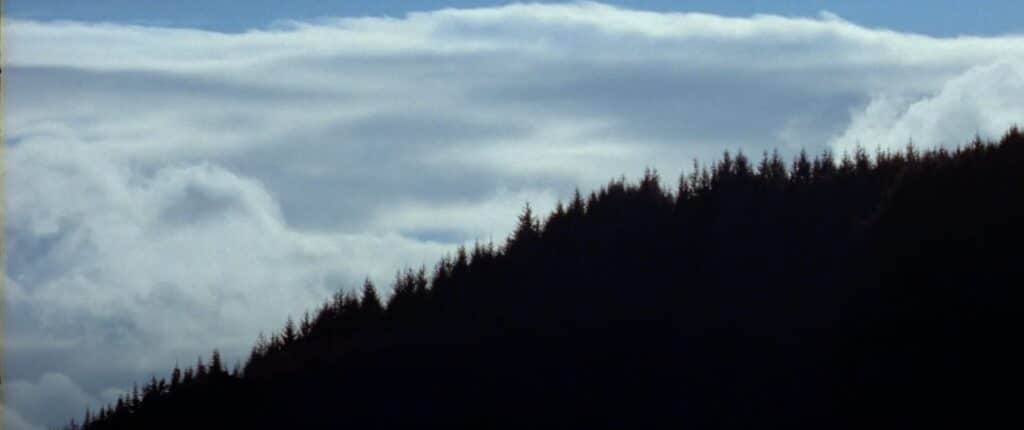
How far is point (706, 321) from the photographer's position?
73.8 ft

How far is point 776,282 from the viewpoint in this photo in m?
22.4

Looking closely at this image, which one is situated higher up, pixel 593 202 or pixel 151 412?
pixel 593 202

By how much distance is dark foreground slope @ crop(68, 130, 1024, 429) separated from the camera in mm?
19859

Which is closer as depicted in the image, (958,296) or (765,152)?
(958,296)

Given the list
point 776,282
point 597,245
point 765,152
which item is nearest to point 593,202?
point 597,245

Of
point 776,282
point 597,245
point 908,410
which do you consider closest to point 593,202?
point 597,245

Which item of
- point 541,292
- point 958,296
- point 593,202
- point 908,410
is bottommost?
point 908,410

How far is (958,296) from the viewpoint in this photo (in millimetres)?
19766

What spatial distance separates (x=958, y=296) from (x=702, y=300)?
13.6 ft

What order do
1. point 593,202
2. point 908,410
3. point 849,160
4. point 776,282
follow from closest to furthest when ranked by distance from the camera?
1. point 908,410
2. point 776,282
3. point 849,160
4. point 593,202

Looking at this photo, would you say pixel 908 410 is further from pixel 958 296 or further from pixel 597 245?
pixel 597 245

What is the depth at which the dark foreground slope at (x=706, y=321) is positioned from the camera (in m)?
19.9

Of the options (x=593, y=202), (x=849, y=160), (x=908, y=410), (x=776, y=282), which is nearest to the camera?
(x=908, y=410)

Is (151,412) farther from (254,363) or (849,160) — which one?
(849,160)
